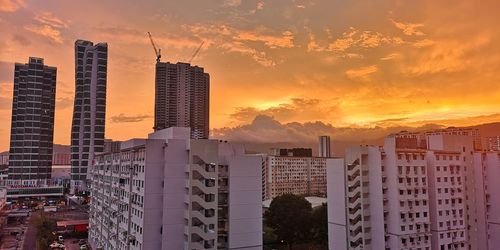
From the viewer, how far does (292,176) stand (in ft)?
347

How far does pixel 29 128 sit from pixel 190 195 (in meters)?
89.4

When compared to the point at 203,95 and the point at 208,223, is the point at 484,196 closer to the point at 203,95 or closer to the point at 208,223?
the point at 208,223

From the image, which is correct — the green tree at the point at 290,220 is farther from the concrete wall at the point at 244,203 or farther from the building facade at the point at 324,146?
the building facade at the point at 324,146

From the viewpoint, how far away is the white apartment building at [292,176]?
329 ft

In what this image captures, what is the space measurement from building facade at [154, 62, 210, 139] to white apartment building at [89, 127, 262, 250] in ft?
230

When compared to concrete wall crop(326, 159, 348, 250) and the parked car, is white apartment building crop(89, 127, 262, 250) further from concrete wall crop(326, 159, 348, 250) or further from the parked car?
the parked car

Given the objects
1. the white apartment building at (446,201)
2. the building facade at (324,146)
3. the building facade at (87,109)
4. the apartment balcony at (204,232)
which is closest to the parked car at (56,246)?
the apartment balcony at (204,232)

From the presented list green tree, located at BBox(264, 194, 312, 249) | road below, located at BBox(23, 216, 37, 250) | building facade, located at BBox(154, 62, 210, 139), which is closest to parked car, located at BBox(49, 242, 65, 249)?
road below, located at BBox(23, 216, 37, 250)

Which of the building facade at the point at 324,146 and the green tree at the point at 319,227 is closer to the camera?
the green tree at the point at 319,227

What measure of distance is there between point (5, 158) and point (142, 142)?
170 meters

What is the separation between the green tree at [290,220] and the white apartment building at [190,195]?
22652 mm

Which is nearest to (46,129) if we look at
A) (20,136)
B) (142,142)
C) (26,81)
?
(20,136)

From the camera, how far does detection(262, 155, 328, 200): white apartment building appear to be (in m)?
100

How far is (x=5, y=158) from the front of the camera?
547 feet
